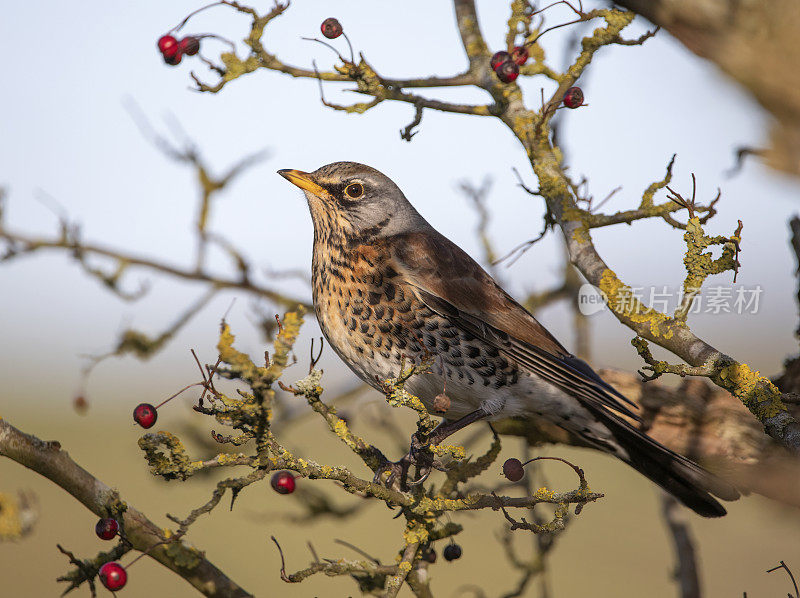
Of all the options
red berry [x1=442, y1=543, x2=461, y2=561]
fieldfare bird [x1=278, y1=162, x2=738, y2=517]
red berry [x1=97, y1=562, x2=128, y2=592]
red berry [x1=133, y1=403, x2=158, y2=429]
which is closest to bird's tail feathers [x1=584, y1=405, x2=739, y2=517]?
fieldfare bird [x1=278, y1=162, x2=738, y2=517]

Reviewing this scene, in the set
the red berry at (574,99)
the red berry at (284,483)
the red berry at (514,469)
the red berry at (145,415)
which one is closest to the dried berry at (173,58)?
the red berry at (145,415)

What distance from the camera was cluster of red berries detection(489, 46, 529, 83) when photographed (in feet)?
8.52

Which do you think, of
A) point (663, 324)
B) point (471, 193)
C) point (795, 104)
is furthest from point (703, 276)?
point (471, 193)

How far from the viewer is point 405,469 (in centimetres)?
243

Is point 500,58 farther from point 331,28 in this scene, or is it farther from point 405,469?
point 405,469

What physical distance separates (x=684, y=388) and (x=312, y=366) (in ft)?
6.82

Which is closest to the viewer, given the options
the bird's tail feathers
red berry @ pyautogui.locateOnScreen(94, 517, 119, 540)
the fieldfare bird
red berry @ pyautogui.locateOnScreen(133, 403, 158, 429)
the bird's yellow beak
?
red berry @ pyautogui.locateOnScreen(94, 517, 119, 540)

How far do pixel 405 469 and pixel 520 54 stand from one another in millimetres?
1562

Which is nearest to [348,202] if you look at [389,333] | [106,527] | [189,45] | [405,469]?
[389,333]

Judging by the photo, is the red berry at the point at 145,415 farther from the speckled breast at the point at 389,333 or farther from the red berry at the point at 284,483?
the speckled breast at the point at 389,333

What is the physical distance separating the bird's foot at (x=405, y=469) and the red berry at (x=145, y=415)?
76 cm

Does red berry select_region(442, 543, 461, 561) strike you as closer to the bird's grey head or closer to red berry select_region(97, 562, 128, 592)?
red berry select_region(97, 562, 128, 592)

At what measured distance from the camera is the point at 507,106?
2859 millimetres

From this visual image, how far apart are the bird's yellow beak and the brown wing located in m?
0.44
